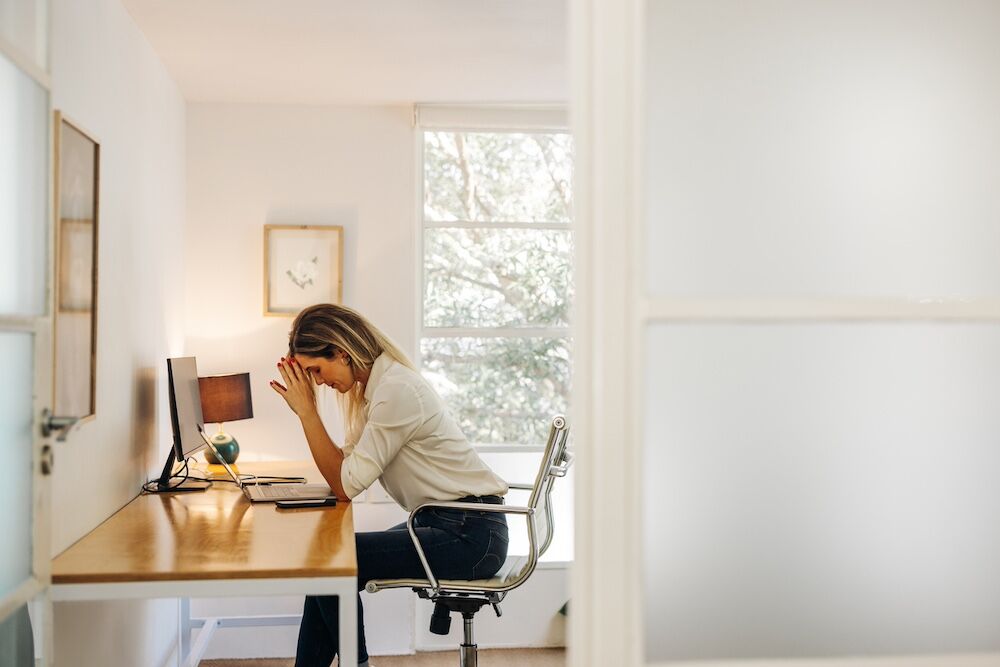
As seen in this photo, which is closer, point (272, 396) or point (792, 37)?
point (792, 37)

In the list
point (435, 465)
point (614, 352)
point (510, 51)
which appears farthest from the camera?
point (510, 51)

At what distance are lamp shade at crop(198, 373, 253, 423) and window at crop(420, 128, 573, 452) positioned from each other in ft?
2.60

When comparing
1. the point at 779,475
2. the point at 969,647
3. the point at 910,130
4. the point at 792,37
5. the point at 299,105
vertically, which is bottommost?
the point at 969,647

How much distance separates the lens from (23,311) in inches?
63.0

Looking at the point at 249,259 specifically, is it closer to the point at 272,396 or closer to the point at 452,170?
the point at 272,396

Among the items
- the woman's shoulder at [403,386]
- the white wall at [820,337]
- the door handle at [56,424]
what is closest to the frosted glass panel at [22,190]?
the door handle at [56,424]

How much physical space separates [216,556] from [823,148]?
66.4 inches

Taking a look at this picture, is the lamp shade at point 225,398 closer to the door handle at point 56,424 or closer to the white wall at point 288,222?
the white wall at point 288,222

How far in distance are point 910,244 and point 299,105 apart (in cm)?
334

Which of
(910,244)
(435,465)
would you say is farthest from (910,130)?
(435,465)

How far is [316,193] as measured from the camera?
13.7ft

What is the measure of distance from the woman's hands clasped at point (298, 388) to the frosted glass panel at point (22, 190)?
151cm

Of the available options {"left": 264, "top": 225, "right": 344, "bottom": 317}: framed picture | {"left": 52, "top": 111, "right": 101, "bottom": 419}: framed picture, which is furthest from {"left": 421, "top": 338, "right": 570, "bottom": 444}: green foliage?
{"left": 52, "top": 111, "right": 101, "bottom": 419}: framed picture

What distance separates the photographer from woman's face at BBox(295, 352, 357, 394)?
3.07m
